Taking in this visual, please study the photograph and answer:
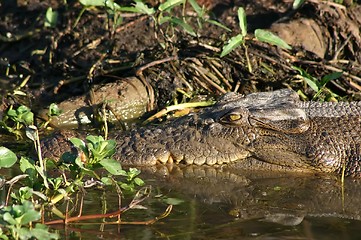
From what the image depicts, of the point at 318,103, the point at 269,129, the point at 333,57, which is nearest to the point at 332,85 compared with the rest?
the point at 333,57

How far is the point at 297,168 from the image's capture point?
6.67 metres

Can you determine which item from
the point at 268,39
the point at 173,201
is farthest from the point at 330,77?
the point at 173,201

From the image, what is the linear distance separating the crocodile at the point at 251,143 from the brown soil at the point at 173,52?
149cm

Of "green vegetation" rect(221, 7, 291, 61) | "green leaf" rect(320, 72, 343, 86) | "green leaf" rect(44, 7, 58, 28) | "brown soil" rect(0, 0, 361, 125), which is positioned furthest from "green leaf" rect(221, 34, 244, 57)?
"green leaf" rect(44, 7, 58, 28)

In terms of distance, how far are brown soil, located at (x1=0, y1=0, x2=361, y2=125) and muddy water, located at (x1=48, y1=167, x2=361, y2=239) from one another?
1947 mm

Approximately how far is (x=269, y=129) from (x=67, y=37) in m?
3.69

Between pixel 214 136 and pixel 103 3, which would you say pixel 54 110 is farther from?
pixel 214 136

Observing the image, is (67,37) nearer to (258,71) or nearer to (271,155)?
(258,71)

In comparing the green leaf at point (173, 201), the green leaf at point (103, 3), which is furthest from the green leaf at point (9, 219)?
the green leaf at point (103, 3)

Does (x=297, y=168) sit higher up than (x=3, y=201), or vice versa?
(x=3, y=201)

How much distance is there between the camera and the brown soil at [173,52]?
836 cm

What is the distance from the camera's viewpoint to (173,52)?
837 centimetres

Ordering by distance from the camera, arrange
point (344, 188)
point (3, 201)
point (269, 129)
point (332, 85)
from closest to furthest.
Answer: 1. point (3, 201)
2. point (344, 188)
3. point (269, 129)
4. point (332, 85)

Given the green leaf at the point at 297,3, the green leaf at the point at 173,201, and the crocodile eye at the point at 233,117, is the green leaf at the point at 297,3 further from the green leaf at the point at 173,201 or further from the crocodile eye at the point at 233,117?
the green leaf at the point at 173,201
